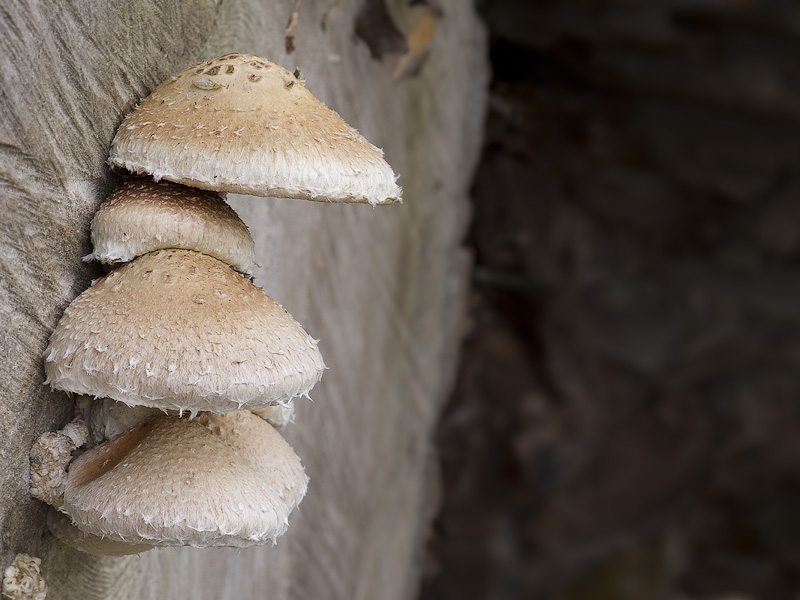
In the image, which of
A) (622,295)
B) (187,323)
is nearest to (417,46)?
(187,323)

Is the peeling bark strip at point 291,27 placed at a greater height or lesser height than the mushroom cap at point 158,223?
greater

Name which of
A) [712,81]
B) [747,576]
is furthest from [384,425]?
[747,576]

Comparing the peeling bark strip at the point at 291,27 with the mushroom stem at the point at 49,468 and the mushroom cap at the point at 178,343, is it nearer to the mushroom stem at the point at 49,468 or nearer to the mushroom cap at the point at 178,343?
the mushroom cap at the point at 178,343

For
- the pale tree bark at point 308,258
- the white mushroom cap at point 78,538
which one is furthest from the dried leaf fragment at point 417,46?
the white mushroom cap at point 78,538

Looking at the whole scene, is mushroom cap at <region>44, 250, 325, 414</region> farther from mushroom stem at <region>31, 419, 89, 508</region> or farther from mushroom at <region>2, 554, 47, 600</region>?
mushroom at <region>2, 554, 47, 600</region>

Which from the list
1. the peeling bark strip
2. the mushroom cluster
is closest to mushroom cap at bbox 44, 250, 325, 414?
the mushroom cluster

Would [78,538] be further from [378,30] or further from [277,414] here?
[378,30]
